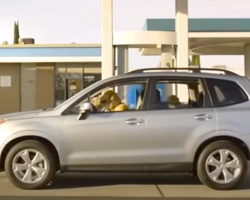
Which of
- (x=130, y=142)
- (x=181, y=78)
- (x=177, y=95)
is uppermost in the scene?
(x=181, y=78)

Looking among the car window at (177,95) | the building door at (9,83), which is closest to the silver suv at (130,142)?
the car window at (177,95)

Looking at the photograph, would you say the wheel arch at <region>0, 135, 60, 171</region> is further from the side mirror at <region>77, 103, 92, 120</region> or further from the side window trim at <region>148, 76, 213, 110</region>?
the side window trim at <region>148, 76, 213, 110</region>

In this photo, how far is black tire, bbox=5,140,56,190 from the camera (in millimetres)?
8977

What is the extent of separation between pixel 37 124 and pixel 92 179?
182 cm

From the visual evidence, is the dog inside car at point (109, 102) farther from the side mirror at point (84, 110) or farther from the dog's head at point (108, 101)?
the side mirror at point (84, 110)

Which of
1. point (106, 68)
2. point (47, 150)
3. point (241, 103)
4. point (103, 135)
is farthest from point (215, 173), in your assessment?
point (106, 68)

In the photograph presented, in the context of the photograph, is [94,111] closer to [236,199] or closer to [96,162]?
[96,162]

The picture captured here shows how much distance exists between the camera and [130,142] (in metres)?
8.99

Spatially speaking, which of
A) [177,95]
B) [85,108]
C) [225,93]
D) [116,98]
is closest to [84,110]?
[85,108]

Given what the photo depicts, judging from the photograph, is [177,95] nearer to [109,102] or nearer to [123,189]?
[109,102]

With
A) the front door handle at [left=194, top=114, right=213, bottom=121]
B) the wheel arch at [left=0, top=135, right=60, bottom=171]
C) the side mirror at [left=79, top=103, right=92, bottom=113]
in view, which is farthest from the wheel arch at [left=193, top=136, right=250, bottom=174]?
the wheel arch at [left=0, top=135, right=60, bottom=171]

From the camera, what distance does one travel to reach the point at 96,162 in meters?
9.02

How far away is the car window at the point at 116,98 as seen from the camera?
9316 millimetres

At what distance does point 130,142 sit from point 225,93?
1729 mm
